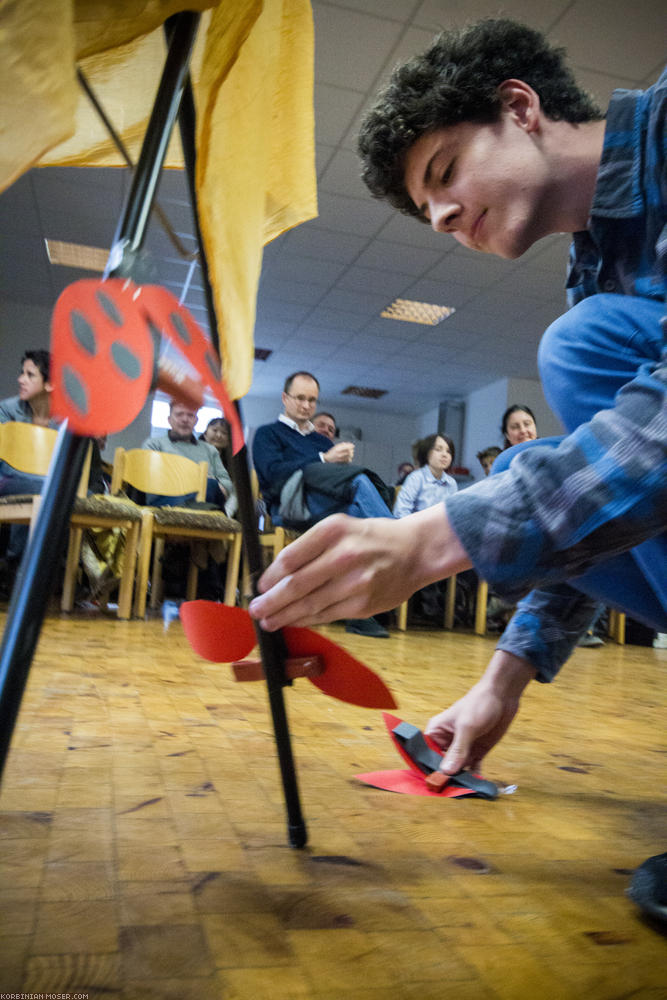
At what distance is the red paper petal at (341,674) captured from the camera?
47 cm

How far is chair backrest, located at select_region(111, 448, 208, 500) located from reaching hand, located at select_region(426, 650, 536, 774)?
2366 millimetres

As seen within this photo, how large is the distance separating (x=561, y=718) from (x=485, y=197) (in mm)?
1017

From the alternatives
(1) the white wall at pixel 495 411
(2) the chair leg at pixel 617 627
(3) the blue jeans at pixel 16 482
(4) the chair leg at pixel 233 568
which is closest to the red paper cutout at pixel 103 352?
(3) the blue jeans at pixel 16 482

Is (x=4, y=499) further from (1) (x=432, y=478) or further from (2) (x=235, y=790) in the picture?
(1) (x=432, y=478)

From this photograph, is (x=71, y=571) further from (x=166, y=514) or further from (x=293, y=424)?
(x=293, y=424)

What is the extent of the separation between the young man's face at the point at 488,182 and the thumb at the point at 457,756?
21.6 inches

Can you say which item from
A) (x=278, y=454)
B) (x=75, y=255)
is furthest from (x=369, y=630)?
(x=75, y=255)

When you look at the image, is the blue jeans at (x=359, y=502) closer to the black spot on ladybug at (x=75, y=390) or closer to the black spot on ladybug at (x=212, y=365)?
the black spot on ladybug at (x=212, y=365)

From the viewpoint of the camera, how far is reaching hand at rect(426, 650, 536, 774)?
30.1 inches

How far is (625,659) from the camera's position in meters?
2.91

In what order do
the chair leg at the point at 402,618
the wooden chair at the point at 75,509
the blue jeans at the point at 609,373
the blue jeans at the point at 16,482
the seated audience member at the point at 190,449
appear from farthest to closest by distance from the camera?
1. the seated audience member at the point at 190,449
2. the chair leg at the point at 402,618
3. the blue jeans at the point at 16,482
4. the wooden chair at the point at 75,509
5. the blue jeans at the point at 609,373

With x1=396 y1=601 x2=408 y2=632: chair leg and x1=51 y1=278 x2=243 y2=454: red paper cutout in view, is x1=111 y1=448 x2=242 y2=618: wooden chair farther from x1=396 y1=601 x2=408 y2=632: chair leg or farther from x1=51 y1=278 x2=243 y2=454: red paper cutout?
x1=51 y1=278 x2=243 y2=454: red paper cutout

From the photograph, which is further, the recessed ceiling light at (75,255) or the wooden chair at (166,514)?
the recessed ceiling light at (75,255)

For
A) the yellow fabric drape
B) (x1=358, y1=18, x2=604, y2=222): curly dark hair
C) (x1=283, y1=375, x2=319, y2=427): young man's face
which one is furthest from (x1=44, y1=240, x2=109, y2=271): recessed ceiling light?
the yellow fabric drape
